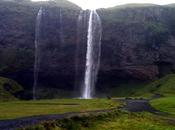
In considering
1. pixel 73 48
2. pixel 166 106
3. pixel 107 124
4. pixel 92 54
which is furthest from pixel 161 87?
pixel 107 124

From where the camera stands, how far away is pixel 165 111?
91.4 m

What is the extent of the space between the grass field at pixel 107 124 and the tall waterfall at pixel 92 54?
274 ft

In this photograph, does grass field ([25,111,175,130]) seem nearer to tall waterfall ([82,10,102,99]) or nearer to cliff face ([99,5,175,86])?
tall waterfall ([82,10,102,99])

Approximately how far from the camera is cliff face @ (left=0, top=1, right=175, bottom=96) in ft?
522

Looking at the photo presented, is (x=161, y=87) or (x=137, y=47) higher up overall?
(x=137, y=47)

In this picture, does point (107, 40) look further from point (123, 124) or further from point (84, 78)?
point (123, 124)

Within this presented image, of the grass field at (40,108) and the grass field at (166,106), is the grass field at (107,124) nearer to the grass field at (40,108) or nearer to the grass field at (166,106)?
the grass field at (40,108)

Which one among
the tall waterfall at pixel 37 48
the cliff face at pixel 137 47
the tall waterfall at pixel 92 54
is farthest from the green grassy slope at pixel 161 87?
the tall waterfall at pixel 37 48

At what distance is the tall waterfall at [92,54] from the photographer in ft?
518

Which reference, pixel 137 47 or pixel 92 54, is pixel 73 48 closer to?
pixel 92 54

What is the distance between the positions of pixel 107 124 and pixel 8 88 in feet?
280

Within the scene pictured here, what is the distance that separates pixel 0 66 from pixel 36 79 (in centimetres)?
1445

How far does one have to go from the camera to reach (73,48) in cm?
16200

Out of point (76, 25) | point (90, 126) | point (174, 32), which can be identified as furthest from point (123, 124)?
point (174, 32)
